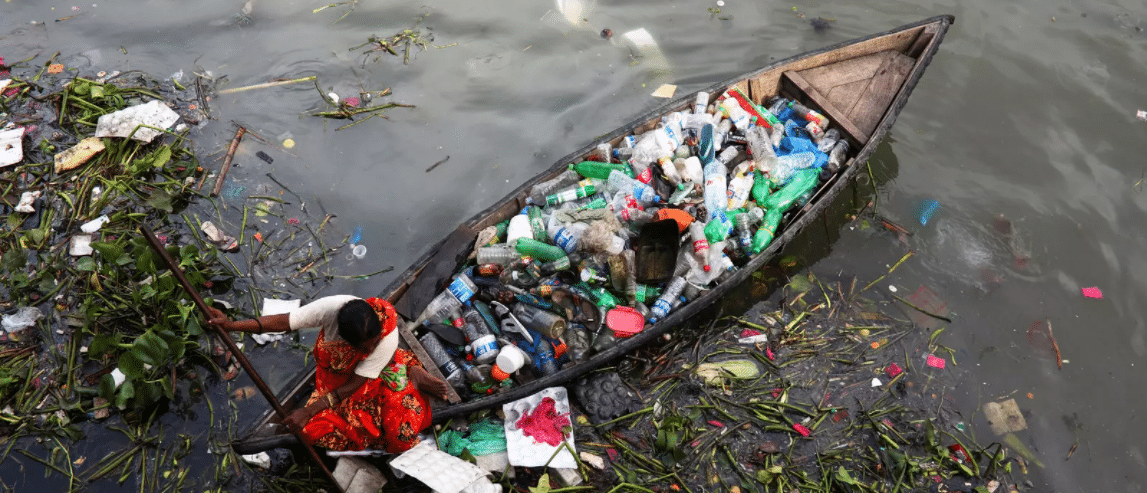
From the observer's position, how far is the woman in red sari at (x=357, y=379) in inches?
128

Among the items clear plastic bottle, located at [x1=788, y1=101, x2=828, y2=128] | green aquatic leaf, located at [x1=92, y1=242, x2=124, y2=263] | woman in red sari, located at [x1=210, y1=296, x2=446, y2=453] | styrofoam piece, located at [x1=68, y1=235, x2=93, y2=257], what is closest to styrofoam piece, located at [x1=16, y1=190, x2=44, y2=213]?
styrofoam piece, located at [x1=68, y1=235, x2=93, y2=257]

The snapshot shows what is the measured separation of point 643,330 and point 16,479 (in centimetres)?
455

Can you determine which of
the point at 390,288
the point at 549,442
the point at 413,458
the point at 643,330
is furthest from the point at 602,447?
the point at 390,288

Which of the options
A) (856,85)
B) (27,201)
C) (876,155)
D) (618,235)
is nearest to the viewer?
(618,235)

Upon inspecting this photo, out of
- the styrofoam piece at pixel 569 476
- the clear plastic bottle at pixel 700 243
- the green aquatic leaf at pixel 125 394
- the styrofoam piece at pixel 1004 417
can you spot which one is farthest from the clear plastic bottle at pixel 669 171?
the green aquatic leaf at pixel 125 394

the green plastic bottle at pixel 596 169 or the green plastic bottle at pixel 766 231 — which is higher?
the green plastic bottle at pixel 596 169

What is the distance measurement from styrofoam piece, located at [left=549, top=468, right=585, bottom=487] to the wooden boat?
58cm

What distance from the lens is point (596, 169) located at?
539cm

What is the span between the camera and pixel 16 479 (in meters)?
4.30

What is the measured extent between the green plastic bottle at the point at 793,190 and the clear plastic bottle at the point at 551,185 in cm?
174

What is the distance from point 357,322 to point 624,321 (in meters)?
2.20

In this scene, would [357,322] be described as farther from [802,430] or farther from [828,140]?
[828,140]

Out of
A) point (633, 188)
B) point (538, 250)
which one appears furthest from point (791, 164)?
point (538, 250)

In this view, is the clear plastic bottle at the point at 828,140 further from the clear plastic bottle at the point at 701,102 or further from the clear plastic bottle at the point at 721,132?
the clear plastic bottle at the point at 701,102
